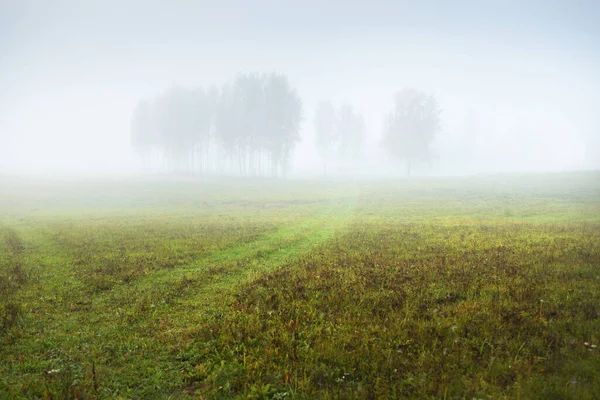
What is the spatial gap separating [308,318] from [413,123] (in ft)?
235

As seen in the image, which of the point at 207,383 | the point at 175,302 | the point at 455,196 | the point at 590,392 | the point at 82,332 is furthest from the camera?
the point at 455,196

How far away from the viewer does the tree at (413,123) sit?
7106 centimetres

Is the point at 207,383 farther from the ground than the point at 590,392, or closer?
closer

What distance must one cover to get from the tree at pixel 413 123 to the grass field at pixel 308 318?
58.9 meters

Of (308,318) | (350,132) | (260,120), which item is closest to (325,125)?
(350,132)

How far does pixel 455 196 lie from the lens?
41.2m

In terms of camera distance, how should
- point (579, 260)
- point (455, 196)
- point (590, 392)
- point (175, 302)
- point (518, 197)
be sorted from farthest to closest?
point (455, 196)
point (518, 197)
point (579, 260)
point (175, 302)
point (590, 392)

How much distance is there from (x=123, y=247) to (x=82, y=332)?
9718 mm

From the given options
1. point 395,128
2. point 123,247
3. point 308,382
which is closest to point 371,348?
point 308,382

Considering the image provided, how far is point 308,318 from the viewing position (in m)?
7.24

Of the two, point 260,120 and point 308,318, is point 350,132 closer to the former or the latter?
point 260,120

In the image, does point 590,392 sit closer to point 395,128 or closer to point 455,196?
point 455,196

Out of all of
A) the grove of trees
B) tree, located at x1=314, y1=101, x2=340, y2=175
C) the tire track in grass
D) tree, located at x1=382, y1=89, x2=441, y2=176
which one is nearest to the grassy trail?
the tire track in grass

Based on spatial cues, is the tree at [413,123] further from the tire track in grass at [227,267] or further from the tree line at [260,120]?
the tire track in grass at [227,267]
